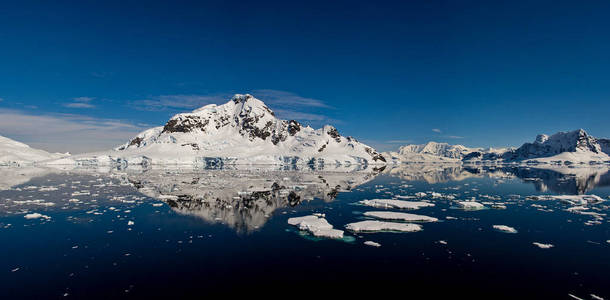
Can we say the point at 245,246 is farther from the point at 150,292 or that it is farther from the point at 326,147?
the point at 326,147

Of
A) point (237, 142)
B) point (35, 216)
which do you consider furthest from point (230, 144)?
point (35, 216)

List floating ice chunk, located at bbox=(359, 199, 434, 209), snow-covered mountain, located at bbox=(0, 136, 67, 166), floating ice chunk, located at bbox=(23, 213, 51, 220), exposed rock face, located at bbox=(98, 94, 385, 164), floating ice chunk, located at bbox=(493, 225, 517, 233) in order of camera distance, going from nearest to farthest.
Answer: floating ice chunk, located at bbox=(493, 225, 517, 233) → floating ice chunk, located at bbox=(23, 213, 51, 220) → floating ice chunk, located at bbox=(359, 199, 434, 209) → exposed rock face, located at bbox=(98, 94, 385, 164) → snow-covered mountain, located at bbox=(0, 136, 67, 166)

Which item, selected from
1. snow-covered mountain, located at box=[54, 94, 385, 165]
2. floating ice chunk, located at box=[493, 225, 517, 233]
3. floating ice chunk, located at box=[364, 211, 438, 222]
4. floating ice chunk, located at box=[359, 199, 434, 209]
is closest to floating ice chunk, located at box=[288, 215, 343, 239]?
floating ice chunk, located at box=[364, 211, 438, 222]

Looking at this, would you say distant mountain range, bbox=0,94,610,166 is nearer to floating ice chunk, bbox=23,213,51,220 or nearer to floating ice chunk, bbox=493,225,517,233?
floating ice chunk, bbox=23,213,51,220

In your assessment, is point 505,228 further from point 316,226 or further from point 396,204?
point 316,226

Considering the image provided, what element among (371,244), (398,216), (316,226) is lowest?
(371,244)

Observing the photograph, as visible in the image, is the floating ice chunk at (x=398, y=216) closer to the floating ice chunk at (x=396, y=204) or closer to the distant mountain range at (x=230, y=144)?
the floating ice chunk at (x=396, y=204)
